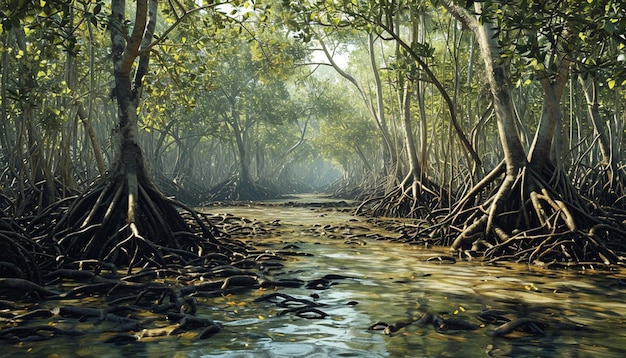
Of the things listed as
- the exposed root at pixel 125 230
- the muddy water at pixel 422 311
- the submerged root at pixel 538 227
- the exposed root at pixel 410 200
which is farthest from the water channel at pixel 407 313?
the exposed root at pixel 410 200

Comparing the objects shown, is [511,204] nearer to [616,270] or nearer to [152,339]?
[616,270]

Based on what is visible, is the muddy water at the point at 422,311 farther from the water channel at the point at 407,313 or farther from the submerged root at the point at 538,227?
the submerged root at the point at 538,227

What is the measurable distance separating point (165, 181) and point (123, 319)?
17851 mm

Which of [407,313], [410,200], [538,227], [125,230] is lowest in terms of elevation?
[407,313]

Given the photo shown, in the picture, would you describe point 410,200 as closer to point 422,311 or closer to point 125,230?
point 125,230

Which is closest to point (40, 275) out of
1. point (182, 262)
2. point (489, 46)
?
point (182, 262)

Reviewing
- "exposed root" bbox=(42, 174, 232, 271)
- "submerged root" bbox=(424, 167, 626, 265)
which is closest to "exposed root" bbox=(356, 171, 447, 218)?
"submerged root" bbox=(424, 167, 626, 265)

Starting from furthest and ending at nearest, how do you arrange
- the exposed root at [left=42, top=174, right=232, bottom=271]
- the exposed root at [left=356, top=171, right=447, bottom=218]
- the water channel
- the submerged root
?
the exposed root at [left=356, top=171, right=447, bottom=218]
the submerged root
the exposed root at [left=42, top=174, right=232, bottom=271]
the water channel

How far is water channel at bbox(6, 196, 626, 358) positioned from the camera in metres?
3.80

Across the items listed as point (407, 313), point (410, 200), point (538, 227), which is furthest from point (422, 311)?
point (410, 200)

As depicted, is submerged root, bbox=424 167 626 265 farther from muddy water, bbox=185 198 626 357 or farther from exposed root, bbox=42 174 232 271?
exposed root, bbox=42 174 232 271

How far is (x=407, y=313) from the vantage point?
4.82 meters

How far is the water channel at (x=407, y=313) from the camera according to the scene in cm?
380

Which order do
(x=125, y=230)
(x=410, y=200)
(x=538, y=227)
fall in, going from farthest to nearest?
(x=410, y=200)
(x=538, y=227)
(x=125, y=230)
